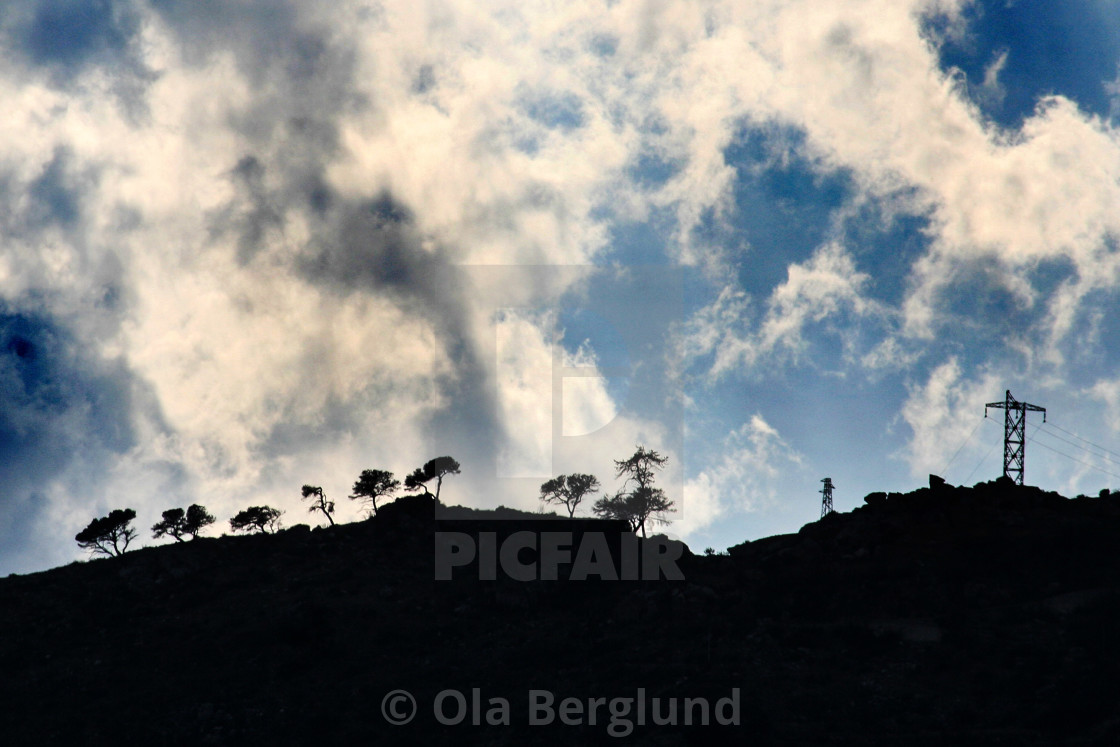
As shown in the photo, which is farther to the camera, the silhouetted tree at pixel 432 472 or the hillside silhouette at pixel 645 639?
the silhouetted tree at pixel 432 472

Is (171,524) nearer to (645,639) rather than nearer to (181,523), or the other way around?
(181,523)

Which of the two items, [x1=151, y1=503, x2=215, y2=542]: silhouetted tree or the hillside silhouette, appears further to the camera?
[x1=151, y1=503, x2=215, y2=542]: silhouetted tree

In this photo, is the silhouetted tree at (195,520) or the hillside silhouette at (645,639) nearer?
the hillside silhouette at (645,639)

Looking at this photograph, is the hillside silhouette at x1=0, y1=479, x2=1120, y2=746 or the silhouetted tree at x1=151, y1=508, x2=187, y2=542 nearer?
the hillside silhouette at x1=0, y1=479, x2=1120, y2=746

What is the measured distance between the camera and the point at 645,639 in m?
43.3

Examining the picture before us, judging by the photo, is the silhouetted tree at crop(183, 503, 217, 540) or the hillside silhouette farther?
the silhouetted tree at crop(183, 503, 217, 540)

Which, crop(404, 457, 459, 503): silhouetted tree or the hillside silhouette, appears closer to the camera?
the hillside silhouette

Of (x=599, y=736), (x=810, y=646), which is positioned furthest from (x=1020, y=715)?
(x=599, y=736)

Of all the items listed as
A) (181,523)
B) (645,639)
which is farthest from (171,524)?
(645,639)

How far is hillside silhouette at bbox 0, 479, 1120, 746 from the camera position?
3303cm

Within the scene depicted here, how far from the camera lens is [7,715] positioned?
131ft

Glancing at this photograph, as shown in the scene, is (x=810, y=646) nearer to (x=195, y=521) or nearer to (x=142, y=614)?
(x=142, y=614)

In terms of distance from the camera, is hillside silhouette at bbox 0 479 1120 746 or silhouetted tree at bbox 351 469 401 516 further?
silhouetted tree at bbox 351 469 401 516

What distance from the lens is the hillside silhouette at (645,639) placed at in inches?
1300
